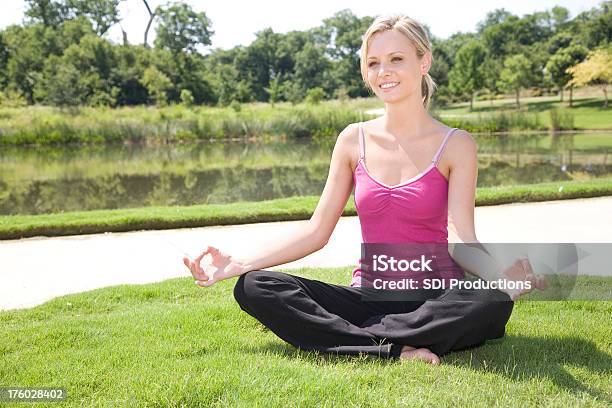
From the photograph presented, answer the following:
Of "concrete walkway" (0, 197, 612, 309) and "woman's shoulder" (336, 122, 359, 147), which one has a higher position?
"woman's shoulder" (336, 122, 359, 147)

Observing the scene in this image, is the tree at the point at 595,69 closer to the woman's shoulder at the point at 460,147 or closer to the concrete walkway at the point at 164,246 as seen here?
the concrete walkway at the point at 164,246

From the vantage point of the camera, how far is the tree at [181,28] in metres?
41.5

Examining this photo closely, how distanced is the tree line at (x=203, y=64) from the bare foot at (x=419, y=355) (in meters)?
29.2

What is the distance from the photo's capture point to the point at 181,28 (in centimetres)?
4262

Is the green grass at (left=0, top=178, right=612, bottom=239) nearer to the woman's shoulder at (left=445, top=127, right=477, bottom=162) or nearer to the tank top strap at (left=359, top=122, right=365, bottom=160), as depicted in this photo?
the tank top strap at (left=359, top=122, right=365, bottom=160)

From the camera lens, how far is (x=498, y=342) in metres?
2.71

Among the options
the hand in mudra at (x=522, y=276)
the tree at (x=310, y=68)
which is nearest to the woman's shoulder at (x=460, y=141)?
the hand in mudra at (x=522, y=276)

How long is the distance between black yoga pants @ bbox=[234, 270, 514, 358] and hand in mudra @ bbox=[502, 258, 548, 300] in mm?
73

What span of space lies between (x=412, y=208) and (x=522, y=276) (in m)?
0.50

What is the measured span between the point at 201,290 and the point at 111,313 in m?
0.68

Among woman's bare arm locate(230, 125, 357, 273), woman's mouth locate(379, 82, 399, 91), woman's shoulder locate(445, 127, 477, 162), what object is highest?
woman's mouth locate(379, 82, 399, 91)

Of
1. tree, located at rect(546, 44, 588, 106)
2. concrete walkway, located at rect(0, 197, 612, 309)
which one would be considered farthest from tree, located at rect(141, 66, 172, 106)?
concrete walkway, located at rect(0, 197, 612, 309)

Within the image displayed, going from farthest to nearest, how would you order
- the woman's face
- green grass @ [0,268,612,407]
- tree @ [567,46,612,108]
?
tree @ [567,46,612,108] → the woman's face → green grass @ [0,268,612,407]

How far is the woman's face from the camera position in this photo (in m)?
2.51
